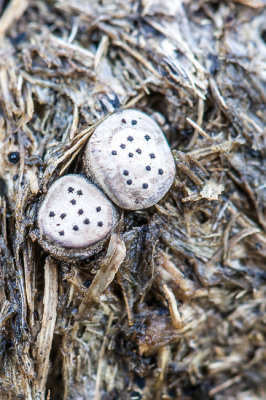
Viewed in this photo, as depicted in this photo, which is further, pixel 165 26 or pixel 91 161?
pixel 165 26

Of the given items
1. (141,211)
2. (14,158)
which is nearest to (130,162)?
(141,211)

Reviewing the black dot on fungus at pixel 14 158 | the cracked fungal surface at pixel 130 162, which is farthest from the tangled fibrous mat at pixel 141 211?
the cracked fungal surface at pixel 130 162

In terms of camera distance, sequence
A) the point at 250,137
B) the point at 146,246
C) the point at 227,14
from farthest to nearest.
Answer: the point at 227,14 → the point at 250,137 → the point at 146,246

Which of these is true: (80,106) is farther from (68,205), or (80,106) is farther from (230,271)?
(230,271)

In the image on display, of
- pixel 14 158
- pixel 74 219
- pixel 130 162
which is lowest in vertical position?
pixel 14 158

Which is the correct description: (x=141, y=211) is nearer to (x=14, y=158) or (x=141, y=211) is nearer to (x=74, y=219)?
(x=74, y=219)

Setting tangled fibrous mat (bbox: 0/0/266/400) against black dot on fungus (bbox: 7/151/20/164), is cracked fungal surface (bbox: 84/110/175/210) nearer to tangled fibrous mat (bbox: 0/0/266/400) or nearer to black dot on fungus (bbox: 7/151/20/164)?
tangled fibrous mat (bbox: 0/0/266/400)

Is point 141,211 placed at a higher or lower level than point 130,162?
lower

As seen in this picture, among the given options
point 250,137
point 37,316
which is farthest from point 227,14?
point 37,316
